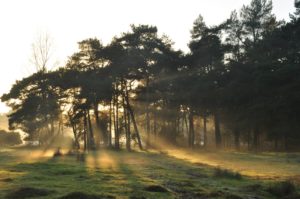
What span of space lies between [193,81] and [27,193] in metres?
63.8

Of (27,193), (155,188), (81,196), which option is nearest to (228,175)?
(155,188)

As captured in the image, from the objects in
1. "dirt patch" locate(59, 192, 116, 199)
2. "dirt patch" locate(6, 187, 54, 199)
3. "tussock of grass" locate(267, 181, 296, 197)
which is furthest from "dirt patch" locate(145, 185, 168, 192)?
"tussock of grass" locate(267, 181, 296, 197)

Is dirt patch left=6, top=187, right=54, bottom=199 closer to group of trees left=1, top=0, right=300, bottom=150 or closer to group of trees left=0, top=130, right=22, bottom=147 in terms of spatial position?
group of trees left=1, top=0, right=300, bottom=150

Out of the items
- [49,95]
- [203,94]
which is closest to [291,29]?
[203,94]

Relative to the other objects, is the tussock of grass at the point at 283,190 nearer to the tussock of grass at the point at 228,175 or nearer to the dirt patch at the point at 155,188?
the dirt patch at the point at 155,188

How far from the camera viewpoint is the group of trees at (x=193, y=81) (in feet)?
233

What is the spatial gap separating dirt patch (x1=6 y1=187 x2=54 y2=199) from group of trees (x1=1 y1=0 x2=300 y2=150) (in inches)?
2020

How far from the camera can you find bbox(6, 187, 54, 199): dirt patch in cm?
1988

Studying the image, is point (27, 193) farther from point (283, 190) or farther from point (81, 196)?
point (283, 190)

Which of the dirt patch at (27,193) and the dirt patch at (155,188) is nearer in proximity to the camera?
the dirt patch at (27,193)

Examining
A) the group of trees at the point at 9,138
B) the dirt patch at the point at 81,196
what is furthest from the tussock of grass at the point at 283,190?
the group of trees at the point at 9,138

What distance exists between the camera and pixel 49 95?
86.4m

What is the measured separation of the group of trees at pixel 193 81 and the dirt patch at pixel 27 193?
5132 cm

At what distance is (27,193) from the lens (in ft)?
66.4
